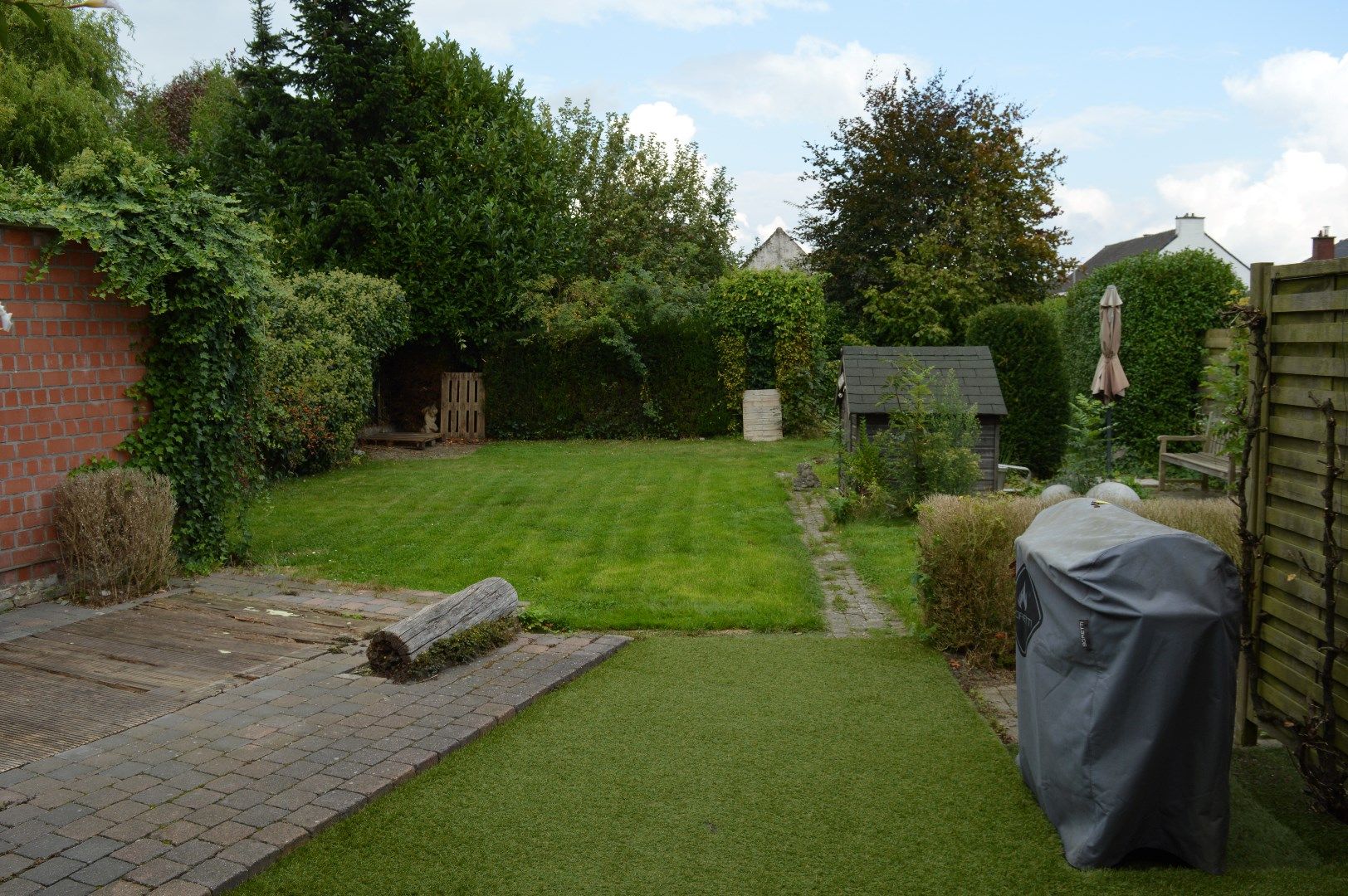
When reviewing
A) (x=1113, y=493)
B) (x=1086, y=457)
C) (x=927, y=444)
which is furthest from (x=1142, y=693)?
(x=1086, y=457)

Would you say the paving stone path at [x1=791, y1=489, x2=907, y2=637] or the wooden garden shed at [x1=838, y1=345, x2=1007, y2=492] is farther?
the wooden garden shed at [x1=838, y1=345, x2=1007, y2=492]

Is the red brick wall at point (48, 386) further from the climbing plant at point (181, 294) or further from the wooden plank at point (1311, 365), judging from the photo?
the wooden plank at point (1311, 365)

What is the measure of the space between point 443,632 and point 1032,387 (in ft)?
38.1

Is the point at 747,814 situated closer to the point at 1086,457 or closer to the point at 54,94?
the point at 1086,457

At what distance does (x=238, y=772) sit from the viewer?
4676 millimetres

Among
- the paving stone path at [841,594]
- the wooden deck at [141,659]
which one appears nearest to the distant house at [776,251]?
the paving stone path at [841,594]

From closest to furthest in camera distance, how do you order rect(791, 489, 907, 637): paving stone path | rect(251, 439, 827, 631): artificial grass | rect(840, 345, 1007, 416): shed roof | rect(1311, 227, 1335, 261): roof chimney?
1. rect(791, 489, 907, 637): paving stone path
2. rect(251, 439, 827, 631): artificial grass
3. rect(1311, 227, 1335, 261): roof chimney
4. rect(840, 345, 1007, 416): shed roof

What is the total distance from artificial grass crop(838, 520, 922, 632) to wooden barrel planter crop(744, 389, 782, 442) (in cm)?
882

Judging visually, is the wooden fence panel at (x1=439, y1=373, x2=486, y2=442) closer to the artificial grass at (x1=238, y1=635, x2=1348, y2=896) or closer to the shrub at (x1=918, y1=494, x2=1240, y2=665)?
the shrub at (x1=918, y1=494, x2=1240, y2=665)

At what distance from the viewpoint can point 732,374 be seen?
2053 cm

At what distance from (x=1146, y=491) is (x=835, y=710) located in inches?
324

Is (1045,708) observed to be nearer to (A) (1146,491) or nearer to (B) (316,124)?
(A) (1146,491)

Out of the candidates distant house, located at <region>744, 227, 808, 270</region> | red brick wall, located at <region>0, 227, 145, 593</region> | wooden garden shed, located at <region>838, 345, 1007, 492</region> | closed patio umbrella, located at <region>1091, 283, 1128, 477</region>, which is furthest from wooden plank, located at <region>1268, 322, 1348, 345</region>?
distant house, located at <region>744, 227, 808, 270</region>

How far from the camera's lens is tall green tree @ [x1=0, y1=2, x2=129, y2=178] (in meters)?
22.0
